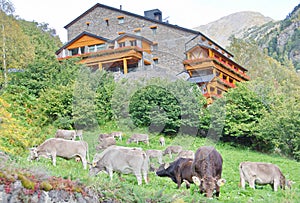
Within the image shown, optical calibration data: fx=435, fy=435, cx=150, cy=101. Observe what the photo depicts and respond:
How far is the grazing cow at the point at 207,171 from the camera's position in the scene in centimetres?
1376

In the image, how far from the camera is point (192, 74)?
47.0 meters

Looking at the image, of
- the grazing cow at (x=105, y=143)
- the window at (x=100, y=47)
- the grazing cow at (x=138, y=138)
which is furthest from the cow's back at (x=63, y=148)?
the window at (x=100, y=47)

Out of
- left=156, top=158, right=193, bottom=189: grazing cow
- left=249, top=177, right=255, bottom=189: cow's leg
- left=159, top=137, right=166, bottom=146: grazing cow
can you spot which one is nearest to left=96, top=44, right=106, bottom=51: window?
left=159, top=137, right=166, bottom=146: grazing cow

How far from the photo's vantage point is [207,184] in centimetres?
1376

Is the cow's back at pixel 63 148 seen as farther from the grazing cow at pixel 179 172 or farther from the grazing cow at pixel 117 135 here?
the grazing cow at pixel 117 135

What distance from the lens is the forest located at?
107 feet

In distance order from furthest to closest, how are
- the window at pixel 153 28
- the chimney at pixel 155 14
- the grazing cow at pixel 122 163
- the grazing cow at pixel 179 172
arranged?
the chimney at pixel 155 14
the window at pixel 153 28
the grazing cow at pixel 179 172
the grazing cow at pixel 122 163

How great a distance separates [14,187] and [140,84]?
27.3 metres

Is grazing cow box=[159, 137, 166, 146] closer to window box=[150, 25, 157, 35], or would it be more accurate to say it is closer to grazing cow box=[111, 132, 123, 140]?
grazing cow box=[111, 132, 123, 140]

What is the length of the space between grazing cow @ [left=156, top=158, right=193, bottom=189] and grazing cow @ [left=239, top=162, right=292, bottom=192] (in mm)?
2617

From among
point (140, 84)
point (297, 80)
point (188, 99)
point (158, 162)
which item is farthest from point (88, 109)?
point (297, 80)

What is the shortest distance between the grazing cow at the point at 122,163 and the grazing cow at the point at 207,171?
6.10 feet

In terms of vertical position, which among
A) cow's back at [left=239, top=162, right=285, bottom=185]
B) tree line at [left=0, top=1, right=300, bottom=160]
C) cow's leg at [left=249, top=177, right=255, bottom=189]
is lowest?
cow's leg at [left=249, top=177, right=255, bottom=189]

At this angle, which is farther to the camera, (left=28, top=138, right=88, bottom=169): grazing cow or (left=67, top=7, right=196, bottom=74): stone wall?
(left=67, top=7, right=196, bottom=74): stone wall
